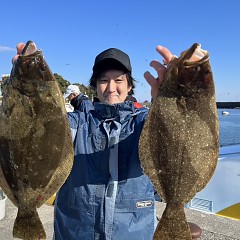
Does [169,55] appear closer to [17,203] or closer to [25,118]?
[25,118]

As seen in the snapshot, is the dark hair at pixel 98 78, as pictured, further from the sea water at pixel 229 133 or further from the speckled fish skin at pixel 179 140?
the sea water at pixel 229 133

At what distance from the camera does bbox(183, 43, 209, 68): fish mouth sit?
2.54 meters

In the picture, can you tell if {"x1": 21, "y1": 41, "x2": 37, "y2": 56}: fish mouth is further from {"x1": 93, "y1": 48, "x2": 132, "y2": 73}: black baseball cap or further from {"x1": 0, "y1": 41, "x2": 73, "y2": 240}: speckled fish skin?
{"x1": 93, "y1": 48, "x2": 132, "y2": 73}: black baseball cap

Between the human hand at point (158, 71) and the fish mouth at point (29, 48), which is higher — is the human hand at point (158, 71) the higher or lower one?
the lower one

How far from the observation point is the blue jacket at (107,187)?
288 cm

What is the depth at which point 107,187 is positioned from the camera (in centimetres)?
290

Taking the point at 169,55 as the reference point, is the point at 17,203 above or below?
below

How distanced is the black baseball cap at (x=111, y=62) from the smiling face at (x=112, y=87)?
5 cm

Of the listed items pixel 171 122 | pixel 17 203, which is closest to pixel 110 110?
pixel 171 122

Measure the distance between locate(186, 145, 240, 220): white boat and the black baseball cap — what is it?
6084mm

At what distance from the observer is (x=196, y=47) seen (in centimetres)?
253

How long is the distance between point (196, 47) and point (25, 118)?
139 cm

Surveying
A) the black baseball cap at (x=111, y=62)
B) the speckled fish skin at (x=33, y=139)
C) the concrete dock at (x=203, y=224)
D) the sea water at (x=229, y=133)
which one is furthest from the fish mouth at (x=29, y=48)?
the sea water at (x=229, y=133)

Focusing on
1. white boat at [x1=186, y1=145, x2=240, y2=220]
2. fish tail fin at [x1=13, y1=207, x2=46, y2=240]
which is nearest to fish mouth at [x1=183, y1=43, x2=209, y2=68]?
fish tail fin at [x1=13, y1=207, x2=46, y2=240]
